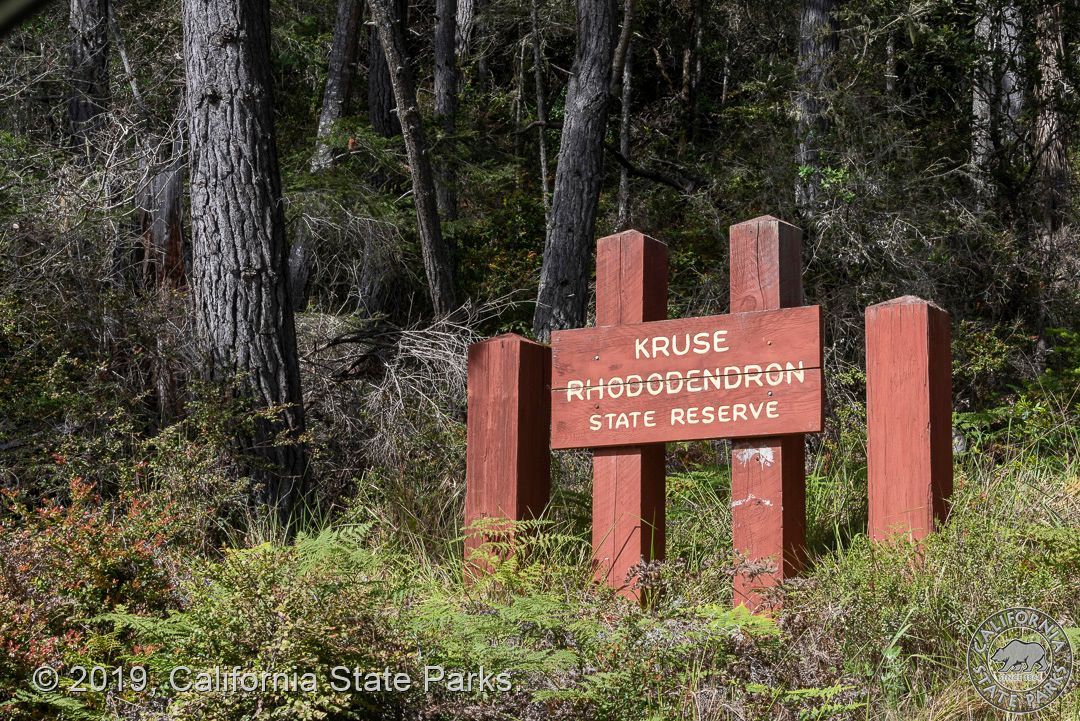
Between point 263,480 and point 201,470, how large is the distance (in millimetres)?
578

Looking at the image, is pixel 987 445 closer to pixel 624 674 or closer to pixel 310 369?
pixel 310 369

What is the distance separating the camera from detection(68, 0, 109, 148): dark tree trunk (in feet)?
37.4

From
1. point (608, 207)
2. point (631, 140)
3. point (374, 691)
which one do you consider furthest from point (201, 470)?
point (631, 140)

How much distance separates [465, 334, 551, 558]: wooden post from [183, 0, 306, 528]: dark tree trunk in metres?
1.33

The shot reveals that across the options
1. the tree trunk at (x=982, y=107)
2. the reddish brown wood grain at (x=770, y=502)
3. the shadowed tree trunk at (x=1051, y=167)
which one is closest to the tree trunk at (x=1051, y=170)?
the shadowed tree trunk at (x=1051, y=167)

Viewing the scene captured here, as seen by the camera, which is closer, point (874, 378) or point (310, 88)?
point (874, 378)

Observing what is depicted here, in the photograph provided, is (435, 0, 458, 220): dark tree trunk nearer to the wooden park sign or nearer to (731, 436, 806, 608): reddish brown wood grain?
the wooden park sign

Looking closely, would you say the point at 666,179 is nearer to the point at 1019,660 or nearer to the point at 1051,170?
the point at 1051,170

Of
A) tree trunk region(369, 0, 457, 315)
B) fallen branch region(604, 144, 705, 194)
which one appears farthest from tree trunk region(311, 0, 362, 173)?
tree trunk region(369, 0, 457, 315)

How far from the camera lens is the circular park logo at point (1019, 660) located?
135 inches

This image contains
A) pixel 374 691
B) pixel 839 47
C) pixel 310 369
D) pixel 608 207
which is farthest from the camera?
pixel 608 207

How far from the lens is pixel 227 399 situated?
6426 millimetres

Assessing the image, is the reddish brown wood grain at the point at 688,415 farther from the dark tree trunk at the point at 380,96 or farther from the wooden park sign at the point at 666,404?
the dark tree trunk at the point at 380,96

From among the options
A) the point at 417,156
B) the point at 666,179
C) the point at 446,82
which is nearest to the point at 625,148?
the point at 666,179
